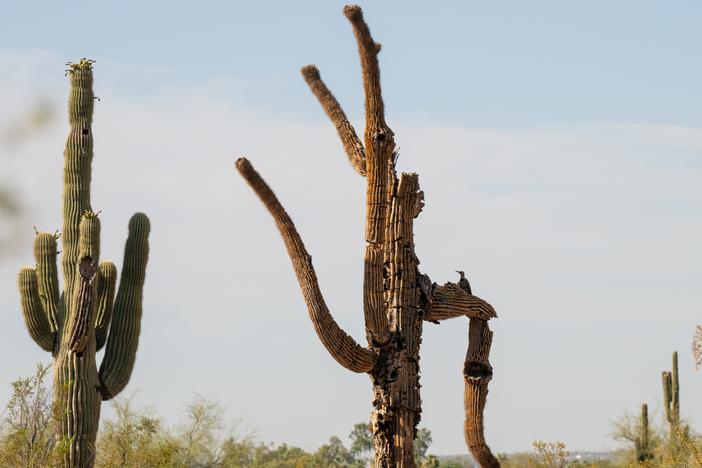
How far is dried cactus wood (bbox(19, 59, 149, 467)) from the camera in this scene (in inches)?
579

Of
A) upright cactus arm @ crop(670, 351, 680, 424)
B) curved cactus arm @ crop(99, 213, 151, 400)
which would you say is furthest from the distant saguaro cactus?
curved cactus arm @ crop(99, 213, 151, 400)

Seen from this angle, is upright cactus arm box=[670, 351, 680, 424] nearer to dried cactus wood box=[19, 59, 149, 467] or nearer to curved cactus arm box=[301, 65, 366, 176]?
dried cactus wood box=[19, 59, 149, 467]

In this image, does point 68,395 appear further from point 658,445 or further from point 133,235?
point 658,445

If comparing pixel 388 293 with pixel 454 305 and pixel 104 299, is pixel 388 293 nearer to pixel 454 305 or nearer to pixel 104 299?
pixel 454 305

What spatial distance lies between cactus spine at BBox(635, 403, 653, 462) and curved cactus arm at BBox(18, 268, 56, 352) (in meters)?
18.2

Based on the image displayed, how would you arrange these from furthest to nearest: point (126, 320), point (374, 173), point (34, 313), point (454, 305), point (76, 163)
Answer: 1. point (76, 163)
2. point (126, 320)
3. point (34, 313)
4. point (454, 305)
5. point (374, 173)

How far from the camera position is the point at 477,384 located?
10.4 metres

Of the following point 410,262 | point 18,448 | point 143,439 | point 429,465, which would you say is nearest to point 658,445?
point 429,465

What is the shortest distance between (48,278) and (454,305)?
6.98 m

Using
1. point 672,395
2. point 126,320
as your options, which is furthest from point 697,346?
point 126,320

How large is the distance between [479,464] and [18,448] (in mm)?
5408

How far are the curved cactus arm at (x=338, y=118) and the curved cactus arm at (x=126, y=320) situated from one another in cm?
570

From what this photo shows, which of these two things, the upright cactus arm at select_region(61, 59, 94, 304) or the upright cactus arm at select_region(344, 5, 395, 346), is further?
the upright cactus arm at select_region(61, 59, 94, 304)

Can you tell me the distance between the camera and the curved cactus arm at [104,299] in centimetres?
1533
